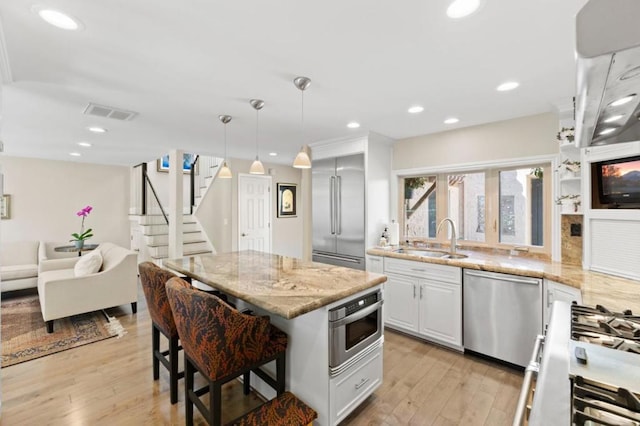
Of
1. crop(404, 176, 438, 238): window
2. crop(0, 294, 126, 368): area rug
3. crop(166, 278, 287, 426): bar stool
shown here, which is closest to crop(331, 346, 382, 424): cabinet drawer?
crop(166, 278, 287, 426): bar stool

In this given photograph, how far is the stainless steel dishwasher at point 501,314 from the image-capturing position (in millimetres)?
2482

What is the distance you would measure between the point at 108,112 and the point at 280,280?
2.59 m

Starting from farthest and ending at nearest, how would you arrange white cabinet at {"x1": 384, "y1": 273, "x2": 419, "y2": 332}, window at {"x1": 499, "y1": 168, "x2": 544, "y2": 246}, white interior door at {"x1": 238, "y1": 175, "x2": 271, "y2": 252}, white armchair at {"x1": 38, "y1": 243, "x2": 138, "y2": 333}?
white interior door at {"x1": 238, "y1": 175, "x2": 271, "y2": 252} → white armchair at {"x1": 38, "y1": 243, "x2": 138, "y2": 333} → white cabinet at {"x1": 384, "y1": 273, "x2": 419, "y2": 332} → window at {"x1": 499, "y1": 168, "x2": 544, "y2": 246}

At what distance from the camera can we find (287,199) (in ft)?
A: 23.0

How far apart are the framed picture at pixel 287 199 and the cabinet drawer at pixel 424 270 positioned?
12.7ft

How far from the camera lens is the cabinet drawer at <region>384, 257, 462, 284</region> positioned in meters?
2.91

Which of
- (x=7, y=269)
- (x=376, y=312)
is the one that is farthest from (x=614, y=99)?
(x=7, y=269)

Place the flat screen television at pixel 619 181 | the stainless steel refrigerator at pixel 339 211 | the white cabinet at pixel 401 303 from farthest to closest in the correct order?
1. the stainless steel refrigerator at pixel 339 211
2. the white cabinet at pixel 401 303
3. the flat screen television at pixel 619 181

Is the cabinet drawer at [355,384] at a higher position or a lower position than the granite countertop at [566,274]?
lower

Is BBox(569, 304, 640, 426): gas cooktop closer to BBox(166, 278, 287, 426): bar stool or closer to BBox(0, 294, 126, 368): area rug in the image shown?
BBox(166, 278, 287, 426): bar stool

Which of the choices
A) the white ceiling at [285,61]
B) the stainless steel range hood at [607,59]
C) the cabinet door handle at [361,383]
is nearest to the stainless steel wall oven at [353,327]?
the cabinet door handle at [361,383]

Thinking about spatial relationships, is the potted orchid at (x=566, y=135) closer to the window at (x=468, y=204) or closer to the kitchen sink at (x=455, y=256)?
the window at (x=468, y=204)

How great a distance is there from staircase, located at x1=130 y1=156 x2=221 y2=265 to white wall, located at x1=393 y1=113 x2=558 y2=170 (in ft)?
13.4

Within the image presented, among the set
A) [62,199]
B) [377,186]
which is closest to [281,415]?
[377,186]
